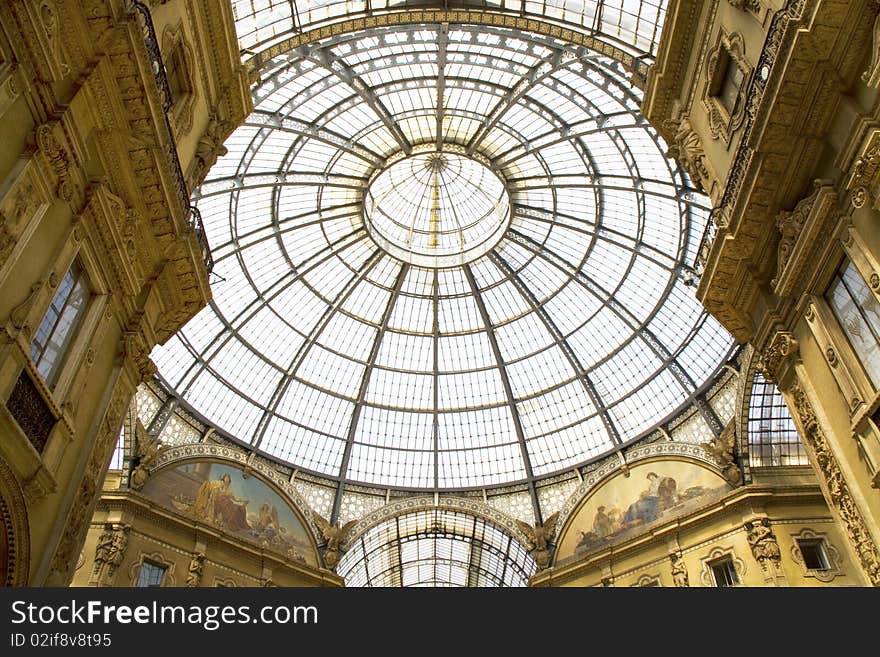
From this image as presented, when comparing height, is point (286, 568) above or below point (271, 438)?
below

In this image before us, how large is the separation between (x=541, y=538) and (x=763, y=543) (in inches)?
391

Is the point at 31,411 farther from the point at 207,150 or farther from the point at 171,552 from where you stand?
the point at 171,552

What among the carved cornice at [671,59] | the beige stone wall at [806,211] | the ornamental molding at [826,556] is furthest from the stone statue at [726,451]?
the carved cornice at [671,59]

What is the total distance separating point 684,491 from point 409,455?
1387 centimetres

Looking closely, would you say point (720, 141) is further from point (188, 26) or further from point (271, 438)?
point (271, 438)

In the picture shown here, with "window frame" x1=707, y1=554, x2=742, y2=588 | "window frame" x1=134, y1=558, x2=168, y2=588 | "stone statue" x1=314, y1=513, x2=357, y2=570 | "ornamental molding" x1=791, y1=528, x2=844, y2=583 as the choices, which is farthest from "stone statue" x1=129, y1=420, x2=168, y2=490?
"ornamental molding" x1=791, y1=528, x2=844, y2=583

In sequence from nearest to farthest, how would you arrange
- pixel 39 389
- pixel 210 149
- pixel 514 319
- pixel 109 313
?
pixel 39 389, pixel 109 313, pixel 210 149, pixel 514 319

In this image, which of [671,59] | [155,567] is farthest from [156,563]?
[671,59]

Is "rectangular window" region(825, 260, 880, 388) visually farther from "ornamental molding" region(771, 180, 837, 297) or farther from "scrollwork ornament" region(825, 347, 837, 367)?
"ornamental molding" region(771, 180, 837, 297)

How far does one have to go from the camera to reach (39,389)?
1005 cm

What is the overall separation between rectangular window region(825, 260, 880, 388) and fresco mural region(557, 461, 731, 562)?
50.3ft

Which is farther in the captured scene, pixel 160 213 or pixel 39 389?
pixel 160 213

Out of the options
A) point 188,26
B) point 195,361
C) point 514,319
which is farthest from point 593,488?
point 188,26

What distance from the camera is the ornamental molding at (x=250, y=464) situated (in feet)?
90.3
